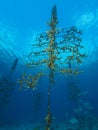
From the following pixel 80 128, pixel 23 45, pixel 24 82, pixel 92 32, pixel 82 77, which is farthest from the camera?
pixel 82 77

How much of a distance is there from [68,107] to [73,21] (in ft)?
393

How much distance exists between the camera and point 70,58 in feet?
48.4

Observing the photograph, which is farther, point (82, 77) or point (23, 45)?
point (82, 77)

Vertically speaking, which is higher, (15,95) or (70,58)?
(15,95)

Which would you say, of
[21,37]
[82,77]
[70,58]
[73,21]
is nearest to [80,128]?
[70,58]

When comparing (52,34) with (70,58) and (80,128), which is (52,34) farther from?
(80,128)

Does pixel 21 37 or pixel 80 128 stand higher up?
pixel 21 37

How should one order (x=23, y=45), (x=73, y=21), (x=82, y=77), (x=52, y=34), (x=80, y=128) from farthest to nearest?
(x=82, y=77) < (x=23, y=45) < (x=73, y=21) < (x=80, y=128) < (x=52, y=34)

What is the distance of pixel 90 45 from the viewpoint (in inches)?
1778

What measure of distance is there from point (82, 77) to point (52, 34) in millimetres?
83474

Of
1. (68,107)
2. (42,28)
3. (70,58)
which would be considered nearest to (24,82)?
(70,58)

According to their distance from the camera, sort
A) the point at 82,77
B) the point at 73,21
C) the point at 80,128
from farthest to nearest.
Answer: the point at 82,77, the point at 73,21, the point at 80,128

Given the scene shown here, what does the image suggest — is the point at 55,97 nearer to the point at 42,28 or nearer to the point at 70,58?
the point at 42,28

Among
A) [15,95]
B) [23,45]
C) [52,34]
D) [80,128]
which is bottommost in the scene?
[80,128]
